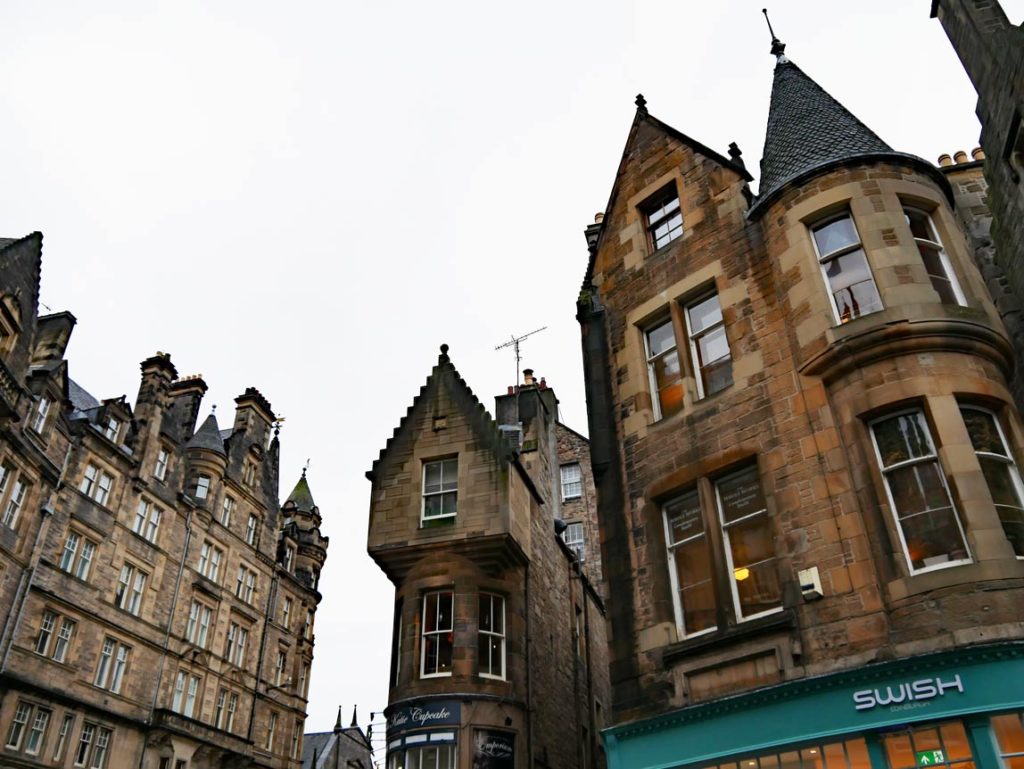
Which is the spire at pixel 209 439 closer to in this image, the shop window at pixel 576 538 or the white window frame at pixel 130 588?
the white window frame at pixel 130 588

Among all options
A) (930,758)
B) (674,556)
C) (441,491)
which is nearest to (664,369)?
(674,556)

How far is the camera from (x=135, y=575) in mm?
33031

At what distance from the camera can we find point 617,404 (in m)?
15.5

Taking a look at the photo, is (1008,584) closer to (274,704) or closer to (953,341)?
(953,341)


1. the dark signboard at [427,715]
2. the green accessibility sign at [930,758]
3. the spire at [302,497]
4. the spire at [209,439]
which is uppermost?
Answer: the spire at [302,497]

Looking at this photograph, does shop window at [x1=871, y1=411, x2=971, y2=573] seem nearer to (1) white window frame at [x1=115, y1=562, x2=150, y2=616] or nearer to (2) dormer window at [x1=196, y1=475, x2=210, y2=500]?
(1) white window frame at [x1=115, y1=562, x2=150, y2=616]

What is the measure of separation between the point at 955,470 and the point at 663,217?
339 inches

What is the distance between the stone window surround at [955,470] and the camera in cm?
942

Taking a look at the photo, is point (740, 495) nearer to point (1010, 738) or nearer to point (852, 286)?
point (852, 286)

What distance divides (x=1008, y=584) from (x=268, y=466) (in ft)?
134

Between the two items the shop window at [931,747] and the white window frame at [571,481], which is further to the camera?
the white window frame at [571,481]

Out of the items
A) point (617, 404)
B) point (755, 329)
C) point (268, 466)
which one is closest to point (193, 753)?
point (268, 466)

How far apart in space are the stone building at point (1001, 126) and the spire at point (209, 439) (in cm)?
3488

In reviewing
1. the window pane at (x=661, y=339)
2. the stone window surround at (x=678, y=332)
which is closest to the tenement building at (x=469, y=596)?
the stone window surround at (x=678, y=332)
